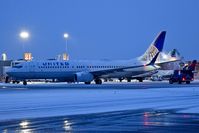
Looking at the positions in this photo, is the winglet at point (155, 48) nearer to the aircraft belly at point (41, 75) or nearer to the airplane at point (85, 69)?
the airplane at point (85, 69)

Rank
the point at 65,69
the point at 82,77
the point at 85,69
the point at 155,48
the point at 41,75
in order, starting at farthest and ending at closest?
the point at 155,48, the point at 85,69, the point at 65,69, the point at 82,77, the point at 41,75

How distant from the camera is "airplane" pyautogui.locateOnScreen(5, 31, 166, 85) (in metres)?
74.9

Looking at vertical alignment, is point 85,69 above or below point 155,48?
below

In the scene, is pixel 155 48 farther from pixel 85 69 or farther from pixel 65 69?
pixel 65 69

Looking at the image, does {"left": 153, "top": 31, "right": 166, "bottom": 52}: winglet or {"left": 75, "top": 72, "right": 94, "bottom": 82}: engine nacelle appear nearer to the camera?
{"left": 75, "top": 72, "right": 94, "bottom": 82}: engine nacelle

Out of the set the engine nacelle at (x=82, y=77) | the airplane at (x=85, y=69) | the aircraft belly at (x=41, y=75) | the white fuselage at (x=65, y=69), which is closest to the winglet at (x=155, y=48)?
the airplane at (x=85, y=69)

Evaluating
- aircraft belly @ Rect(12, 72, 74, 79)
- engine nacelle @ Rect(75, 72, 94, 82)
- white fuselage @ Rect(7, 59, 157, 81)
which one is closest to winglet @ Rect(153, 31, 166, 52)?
white fuselage @ Rect(7, 59, 157, 81)

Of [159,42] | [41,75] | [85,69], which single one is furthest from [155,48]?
Answer: [41,75]

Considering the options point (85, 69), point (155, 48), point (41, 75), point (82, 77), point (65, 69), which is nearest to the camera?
point (41, 75)

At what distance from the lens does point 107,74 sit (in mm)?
80875

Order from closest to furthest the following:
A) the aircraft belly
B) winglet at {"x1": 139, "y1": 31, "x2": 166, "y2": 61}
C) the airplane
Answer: the aircraft belly, the airplane, winglet at {"x1": 139, "y1": 31, "x2": 166, "y2": 61}

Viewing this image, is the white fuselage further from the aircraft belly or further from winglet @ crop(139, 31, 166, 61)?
winglet @ crop(139, 31, 166, 61)

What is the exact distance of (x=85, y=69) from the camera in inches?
3108

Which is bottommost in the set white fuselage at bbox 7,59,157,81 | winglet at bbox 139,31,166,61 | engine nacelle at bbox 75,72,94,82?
engine nacelle at bbox 75,72,94,82
